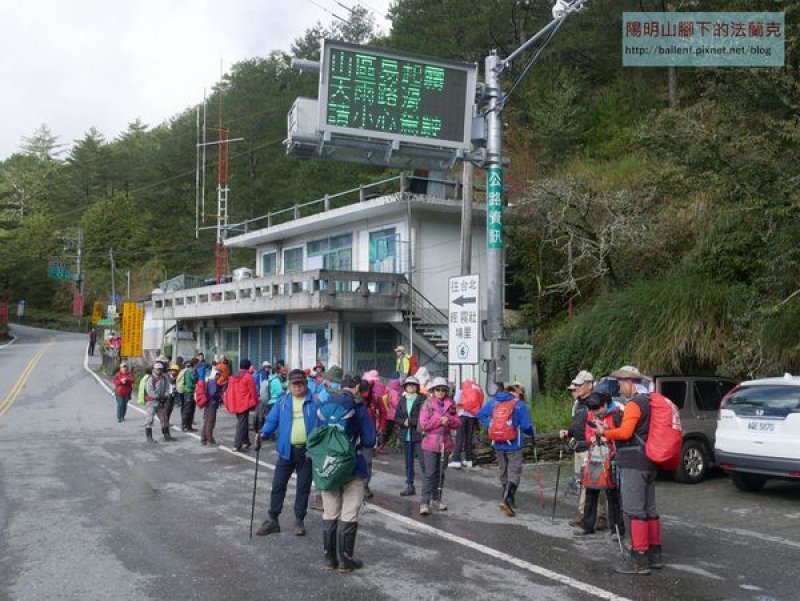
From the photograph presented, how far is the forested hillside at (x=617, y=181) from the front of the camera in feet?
46.0

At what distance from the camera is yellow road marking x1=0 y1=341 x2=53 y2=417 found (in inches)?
953

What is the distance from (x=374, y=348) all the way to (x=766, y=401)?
1493 cm

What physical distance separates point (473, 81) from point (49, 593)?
1041 cm

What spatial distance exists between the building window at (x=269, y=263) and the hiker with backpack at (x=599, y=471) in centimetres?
2384

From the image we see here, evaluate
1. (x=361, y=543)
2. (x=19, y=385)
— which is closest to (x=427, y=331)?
(x=361, y=543)

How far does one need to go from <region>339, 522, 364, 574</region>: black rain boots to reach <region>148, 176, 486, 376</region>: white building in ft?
44.8

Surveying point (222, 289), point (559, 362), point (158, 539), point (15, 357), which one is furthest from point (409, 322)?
point (15, 357)

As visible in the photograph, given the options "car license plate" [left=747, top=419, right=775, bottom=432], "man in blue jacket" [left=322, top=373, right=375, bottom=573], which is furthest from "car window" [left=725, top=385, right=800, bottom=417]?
"man in blue jacket" [left=322, top=373, right=375, bottom=573]

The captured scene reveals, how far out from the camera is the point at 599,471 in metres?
8.09

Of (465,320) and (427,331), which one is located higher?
(465,320)

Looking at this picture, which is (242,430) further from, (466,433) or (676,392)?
(676,392)

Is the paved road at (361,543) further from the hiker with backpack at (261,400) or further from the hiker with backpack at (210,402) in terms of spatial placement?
the hiker with backpack at (210,402)

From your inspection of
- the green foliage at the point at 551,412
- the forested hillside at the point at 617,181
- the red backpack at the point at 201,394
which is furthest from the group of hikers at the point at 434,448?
the forested hillside at the point at 617,181

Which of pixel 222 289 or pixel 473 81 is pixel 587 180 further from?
pixel 222 289
